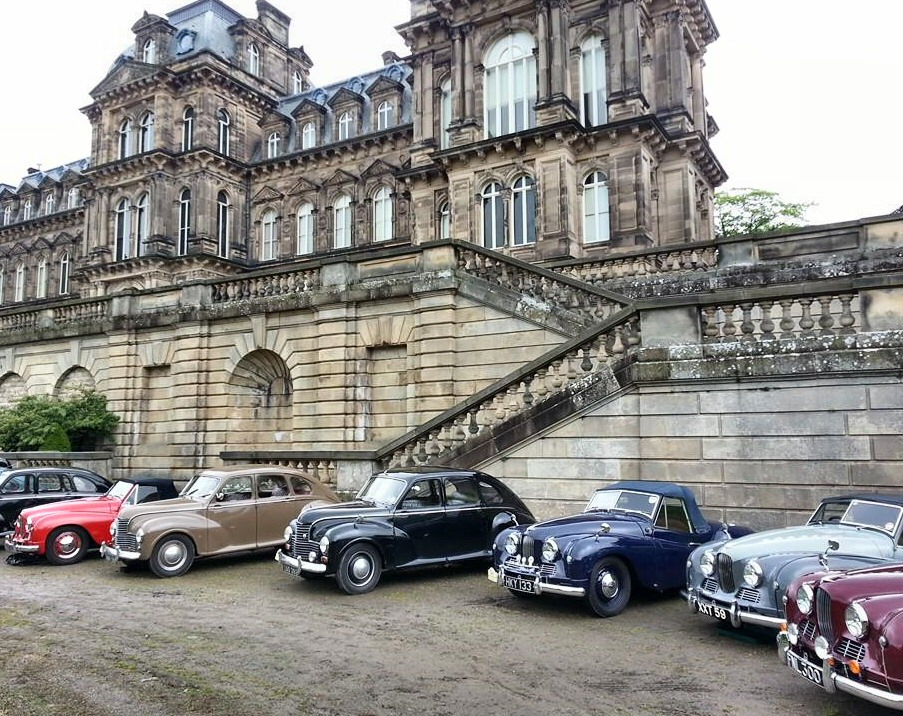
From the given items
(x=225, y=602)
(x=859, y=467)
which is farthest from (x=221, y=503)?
(x=859, y=467)

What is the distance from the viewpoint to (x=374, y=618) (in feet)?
29.9

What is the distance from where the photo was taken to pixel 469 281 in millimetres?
18047

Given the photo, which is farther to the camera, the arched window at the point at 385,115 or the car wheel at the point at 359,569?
the arched window at the point at 385,115

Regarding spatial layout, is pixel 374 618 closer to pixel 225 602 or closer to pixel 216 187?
pixel 225 602

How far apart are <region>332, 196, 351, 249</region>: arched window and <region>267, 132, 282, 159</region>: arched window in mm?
5935

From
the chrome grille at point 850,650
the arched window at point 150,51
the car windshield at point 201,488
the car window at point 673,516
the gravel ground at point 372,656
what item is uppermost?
the arched window at point 150,51

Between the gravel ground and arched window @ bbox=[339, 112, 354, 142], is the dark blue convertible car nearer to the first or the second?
the gravel ground

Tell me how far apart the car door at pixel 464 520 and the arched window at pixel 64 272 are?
51.1 m

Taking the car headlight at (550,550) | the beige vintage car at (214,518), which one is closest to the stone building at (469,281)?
the beige vintage car at (214,518)

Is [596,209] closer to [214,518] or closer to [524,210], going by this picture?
[524,210]

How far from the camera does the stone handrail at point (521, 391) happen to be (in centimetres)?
1387

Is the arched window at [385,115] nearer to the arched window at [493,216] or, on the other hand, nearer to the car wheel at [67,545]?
the arched window at [493,216]

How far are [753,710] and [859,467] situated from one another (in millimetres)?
6618

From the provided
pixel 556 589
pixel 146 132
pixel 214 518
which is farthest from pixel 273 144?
pixel 556 589
